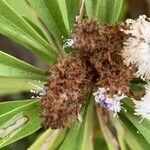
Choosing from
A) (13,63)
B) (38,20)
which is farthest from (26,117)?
(38,20)

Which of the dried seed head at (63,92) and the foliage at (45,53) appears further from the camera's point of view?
the foliage at (45,53)

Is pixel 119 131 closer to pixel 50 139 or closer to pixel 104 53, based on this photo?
pixel 50 139

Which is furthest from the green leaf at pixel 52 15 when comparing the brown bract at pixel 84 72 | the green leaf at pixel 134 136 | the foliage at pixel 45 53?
the green leaf at pixel 134 136

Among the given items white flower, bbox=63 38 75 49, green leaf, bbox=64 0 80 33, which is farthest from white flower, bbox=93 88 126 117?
green leaf, bbox=64 0 80 33

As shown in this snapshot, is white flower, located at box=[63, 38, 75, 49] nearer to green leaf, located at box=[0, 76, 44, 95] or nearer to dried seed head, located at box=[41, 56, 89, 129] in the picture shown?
dried seed head, located at box=[41, 56, 89, 129]

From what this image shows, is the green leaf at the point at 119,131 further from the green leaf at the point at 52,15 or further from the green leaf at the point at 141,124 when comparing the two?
the green leaf at the point at 52,15

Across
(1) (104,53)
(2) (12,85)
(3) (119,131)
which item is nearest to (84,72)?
(1) (104,53)

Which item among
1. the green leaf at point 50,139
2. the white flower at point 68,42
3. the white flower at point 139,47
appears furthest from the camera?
the green leaf at point 50,139

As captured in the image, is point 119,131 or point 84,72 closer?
point 84,72
